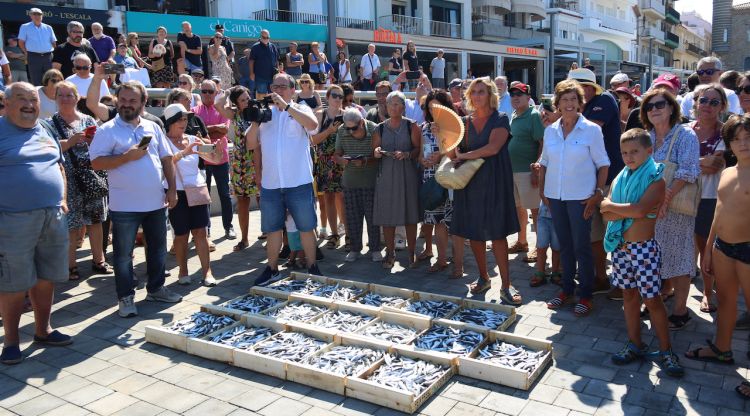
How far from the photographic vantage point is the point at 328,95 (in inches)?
296

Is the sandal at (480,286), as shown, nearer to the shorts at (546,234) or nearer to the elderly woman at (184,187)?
the shorts at (546,234)

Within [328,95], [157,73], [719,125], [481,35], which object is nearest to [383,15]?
[481,35]

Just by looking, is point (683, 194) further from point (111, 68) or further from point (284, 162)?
point (111, 68)

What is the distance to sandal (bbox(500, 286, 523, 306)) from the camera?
5663mm

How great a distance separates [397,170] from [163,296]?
118 inches

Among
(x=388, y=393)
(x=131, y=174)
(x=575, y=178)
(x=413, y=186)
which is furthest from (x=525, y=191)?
(x=131, y=174)

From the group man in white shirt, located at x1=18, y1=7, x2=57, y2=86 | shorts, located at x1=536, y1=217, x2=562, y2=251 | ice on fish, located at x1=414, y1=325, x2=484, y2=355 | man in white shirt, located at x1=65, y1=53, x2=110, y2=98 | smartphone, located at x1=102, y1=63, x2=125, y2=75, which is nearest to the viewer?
ice on fish, located at x1=414, y1=325, x2=484, y2=355

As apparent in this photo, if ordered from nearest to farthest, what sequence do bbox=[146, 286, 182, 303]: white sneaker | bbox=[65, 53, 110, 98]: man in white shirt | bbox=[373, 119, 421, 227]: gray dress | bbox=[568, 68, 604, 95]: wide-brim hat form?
bbox=[568, 68, 604, 95]: wide-brim hat < bbox=[146, 286, 182, 303]: white sneaker < bbox=[373, 119, 421, 227]: gray dress < bbox=[65, 53, 110, 98]: man in white shirt

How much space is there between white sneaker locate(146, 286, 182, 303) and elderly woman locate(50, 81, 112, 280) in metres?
1.37

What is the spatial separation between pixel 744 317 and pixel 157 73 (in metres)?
12.8

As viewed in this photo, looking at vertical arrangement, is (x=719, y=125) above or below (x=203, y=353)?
above

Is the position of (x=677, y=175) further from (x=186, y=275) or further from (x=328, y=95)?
(x=186, y=275)

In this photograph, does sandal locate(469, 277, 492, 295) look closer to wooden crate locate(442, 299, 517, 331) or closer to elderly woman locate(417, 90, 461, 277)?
wooden crate locate(442, 299, 517, 331)

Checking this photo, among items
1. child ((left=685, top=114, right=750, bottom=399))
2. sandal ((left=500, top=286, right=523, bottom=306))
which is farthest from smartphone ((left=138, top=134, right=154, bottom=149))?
child ((left=685, top=114, right=750, bottom=399))
